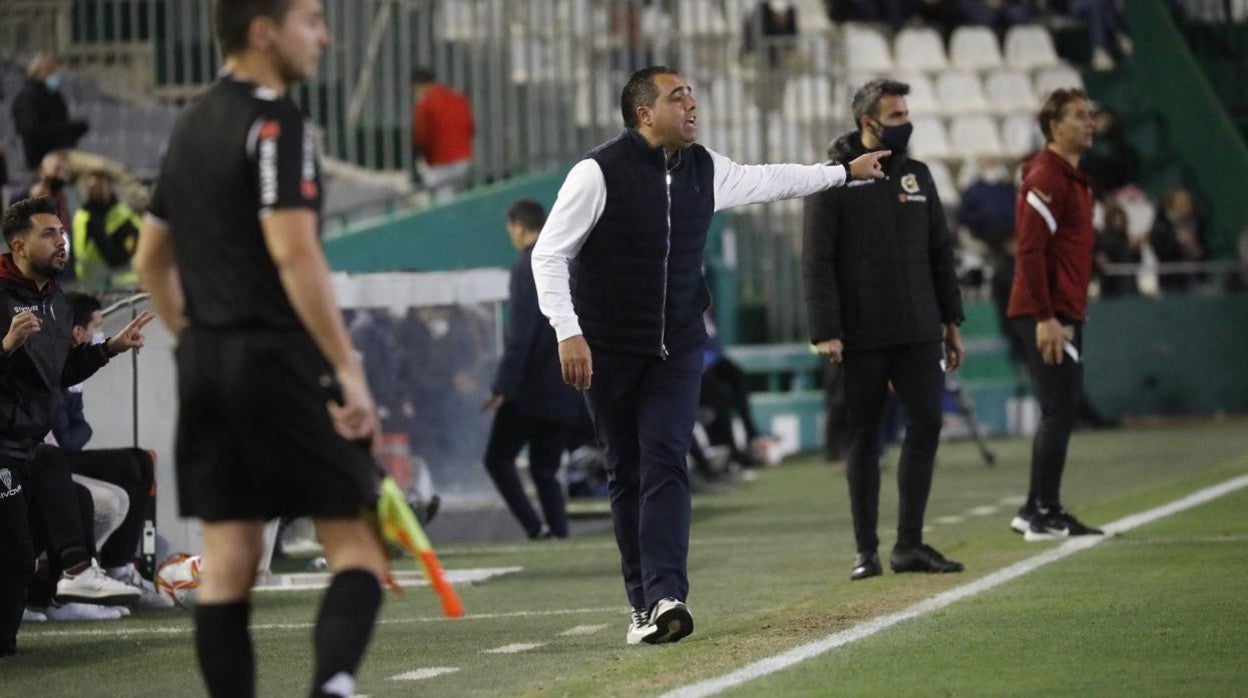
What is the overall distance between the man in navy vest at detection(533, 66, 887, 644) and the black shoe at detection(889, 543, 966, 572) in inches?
85.5

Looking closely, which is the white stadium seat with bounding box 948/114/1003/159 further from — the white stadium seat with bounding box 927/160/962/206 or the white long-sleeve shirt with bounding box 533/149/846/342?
the white long-sleeve shirt with bounding box 533/149/846/342

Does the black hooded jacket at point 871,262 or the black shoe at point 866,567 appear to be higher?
the black hooded jacket at point 871,262

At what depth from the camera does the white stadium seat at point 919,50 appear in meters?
27.5

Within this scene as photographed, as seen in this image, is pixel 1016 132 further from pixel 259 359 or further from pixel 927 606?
pixel 259 359

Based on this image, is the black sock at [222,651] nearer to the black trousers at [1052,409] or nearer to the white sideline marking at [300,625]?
the white sideline marking at [300,625]

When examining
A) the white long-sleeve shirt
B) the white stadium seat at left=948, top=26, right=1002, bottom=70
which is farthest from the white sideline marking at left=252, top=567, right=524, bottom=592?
the white stadium seat at left=948, top=26, right=1002, bottom=70

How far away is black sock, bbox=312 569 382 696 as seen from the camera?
18.1 feet

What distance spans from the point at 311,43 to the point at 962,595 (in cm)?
460

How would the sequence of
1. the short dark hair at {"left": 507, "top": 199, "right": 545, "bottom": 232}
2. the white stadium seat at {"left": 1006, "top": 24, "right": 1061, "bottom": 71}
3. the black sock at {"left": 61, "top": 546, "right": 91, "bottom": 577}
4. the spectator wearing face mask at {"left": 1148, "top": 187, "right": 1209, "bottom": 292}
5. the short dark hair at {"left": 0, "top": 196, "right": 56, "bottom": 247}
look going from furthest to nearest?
the white stadium seat at {"left": 1006, "top": 24, "right": 1061, "bottom": 71} → the spectator wearing face mask at {"left": 1148, "top": 187, "right": 1209, "bottom": 292} → the short dark hair at {"left": 507, "top": 199, "right": 545, "bottom": 232} → the black sock at {"left": 61, "top": 546, "right": 91, "bottom": 577} → the short dark hair at {"left": 0, "top": 196, "right": 56, "bottom": 247}

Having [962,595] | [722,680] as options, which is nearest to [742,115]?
[962,595]

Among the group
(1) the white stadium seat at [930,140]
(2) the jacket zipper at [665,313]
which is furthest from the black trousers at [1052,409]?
(1) the white stadium seat at [930,140]

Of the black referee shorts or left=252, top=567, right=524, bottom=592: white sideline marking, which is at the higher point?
the black referee shorts

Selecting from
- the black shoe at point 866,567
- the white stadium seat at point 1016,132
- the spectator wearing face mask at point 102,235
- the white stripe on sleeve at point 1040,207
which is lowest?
the black shoe at point 866,567

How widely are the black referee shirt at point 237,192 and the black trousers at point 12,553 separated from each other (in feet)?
12.0
